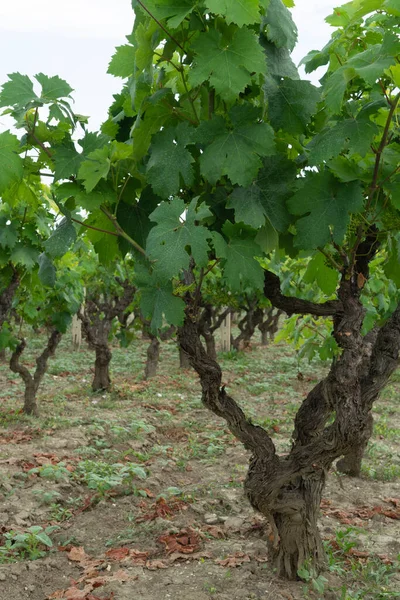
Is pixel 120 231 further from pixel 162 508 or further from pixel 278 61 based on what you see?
pixel 162 508

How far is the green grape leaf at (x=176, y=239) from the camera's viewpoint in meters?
2.26

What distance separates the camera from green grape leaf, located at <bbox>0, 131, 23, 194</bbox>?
8.42 ft

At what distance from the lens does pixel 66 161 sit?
2654 millimetres

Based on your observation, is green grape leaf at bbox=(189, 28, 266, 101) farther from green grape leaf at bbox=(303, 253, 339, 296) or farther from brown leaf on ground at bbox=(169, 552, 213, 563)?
brown leaf on ground at bbox=(169, 552, 213, 563)

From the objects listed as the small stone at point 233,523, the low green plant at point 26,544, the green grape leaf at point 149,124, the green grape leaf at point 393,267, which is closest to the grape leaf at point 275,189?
the green grape leaf at point 149,124

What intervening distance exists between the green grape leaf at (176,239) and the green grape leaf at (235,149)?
0.21 meters

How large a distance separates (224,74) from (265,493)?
2.51 m

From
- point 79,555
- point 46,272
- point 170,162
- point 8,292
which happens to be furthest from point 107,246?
point 8,292

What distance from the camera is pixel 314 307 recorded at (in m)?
3.39

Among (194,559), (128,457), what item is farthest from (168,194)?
(128,457)

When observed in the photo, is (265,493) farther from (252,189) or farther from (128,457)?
(128,457)

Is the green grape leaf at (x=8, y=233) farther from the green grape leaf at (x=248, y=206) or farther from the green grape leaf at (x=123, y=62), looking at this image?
the green grape leaf at (x=248, y=206)

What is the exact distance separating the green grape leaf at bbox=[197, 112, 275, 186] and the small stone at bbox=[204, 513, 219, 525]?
3768 millimetres

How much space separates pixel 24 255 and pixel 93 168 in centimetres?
354
